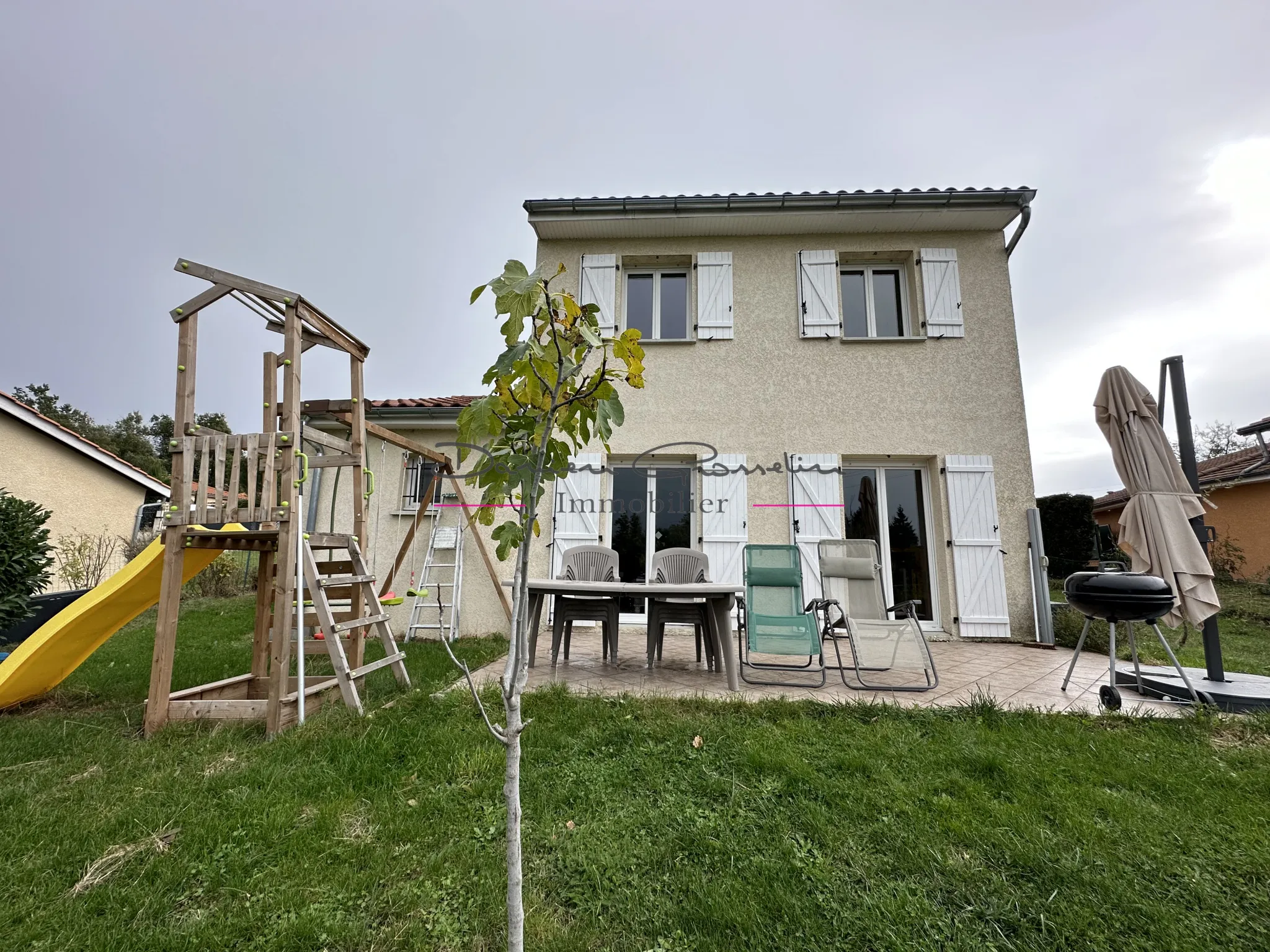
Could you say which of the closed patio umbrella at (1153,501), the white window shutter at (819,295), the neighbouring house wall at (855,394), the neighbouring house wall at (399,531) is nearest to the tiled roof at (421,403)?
the neighbouring house wall at (399,531)

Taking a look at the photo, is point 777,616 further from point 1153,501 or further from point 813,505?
point 813,505

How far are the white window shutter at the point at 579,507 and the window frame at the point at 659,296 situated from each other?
186cm

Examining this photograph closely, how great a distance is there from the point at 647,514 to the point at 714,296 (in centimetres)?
303

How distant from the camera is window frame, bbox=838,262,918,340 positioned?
22.4 feet

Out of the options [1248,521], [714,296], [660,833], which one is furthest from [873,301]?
[1248,521]

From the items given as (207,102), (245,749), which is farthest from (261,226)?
(245,749)

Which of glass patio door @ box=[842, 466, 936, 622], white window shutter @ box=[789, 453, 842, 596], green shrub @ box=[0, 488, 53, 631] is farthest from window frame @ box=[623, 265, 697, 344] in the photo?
green shrub @ box=[0, 488, 53, 631]

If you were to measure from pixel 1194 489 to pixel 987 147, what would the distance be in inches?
233

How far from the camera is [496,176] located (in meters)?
8.58

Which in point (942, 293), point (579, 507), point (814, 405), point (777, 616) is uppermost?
point (942, 293)

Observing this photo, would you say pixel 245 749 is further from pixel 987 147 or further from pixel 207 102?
pixel 987 147

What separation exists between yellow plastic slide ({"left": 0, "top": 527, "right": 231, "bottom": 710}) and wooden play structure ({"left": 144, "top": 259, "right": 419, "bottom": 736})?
24cm

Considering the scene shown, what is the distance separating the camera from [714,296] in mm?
6793

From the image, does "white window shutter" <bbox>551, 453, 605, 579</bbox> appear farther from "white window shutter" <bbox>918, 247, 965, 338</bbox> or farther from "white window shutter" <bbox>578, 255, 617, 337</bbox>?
"white window shutter" <bbox>918, 247, 965, 338</bbox>
